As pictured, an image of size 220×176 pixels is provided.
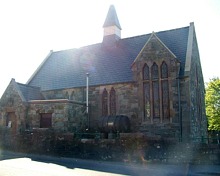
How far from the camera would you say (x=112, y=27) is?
26.8 metres

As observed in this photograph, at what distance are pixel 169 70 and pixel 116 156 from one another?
799 cm

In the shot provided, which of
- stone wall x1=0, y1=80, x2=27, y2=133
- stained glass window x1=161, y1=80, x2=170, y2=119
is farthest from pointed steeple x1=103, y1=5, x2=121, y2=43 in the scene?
stone wall x1=0, y1=80, x2=27, y2=133

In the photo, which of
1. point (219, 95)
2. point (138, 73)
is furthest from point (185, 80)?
point (219, 95)

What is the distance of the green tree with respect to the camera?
3731cm

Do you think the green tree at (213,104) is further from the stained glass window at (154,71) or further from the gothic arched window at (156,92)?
the stained glass window at (154,71)

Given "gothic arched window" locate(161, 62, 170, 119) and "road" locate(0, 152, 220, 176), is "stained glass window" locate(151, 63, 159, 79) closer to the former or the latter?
"gothic arched window" locate(161, 62, 170, 119)

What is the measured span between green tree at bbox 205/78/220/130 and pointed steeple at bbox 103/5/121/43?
19.8m

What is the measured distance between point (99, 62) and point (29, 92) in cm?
724

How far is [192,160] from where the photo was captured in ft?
43.4

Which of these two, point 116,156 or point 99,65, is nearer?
point 116,156

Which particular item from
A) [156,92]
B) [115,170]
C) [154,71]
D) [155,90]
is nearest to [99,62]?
[154,71]

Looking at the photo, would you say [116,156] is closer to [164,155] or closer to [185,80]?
[164,155]

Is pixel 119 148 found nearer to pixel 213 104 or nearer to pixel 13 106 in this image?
pixel 13 106

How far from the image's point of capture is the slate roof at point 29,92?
2242cm
